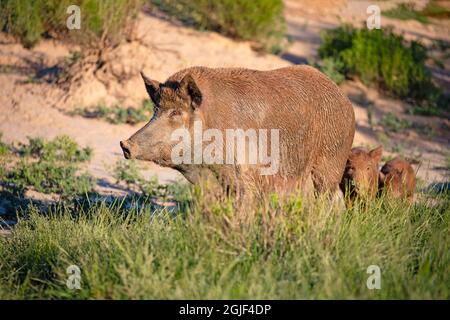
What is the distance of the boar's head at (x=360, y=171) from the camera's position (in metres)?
9.65

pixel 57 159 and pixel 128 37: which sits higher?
pixel 128 37

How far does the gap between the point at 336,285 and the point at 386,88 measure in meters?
11.8

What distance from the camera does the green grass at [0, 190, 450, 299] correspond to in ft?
20.0

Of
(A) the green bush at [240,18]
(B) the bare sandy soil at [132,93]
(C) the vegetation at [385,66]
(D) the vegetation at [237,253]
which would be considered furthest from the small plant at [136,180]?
(C) the vegetation at [385,66]

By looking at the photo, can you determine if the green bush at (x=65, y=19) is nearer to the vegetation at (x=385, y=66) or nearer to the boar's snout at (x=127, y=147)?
the vegetation at (x=385, y=66)

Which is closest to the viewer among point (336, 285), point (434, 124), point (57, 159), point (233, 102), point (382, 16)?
point (336, 285)

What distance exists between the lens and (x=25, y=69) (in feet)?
49.5

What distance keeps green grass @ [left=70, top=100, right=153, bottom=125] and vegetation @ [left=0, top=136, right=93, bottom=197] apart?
1.38 meters

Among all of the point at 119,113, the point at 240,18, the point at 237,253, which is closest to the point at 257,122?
the point at 237,253

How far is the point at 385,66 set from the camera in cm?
1703

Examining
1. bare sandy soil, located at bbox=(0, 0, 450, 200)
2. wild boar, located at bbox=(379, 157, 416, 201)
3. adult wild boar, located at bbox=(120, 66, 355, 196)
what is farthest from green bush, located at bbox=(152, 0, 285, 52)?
adult wild boar, located at bbox=(120, 66, 355, 196)

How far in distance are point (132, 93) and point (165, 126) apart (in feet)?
22.5

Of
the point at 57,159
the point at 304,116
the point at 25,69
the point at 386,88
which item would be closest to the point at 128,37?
the point at 25,69

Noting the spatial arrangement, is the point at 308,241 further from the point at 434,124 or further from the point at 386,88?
the point at 386,88
